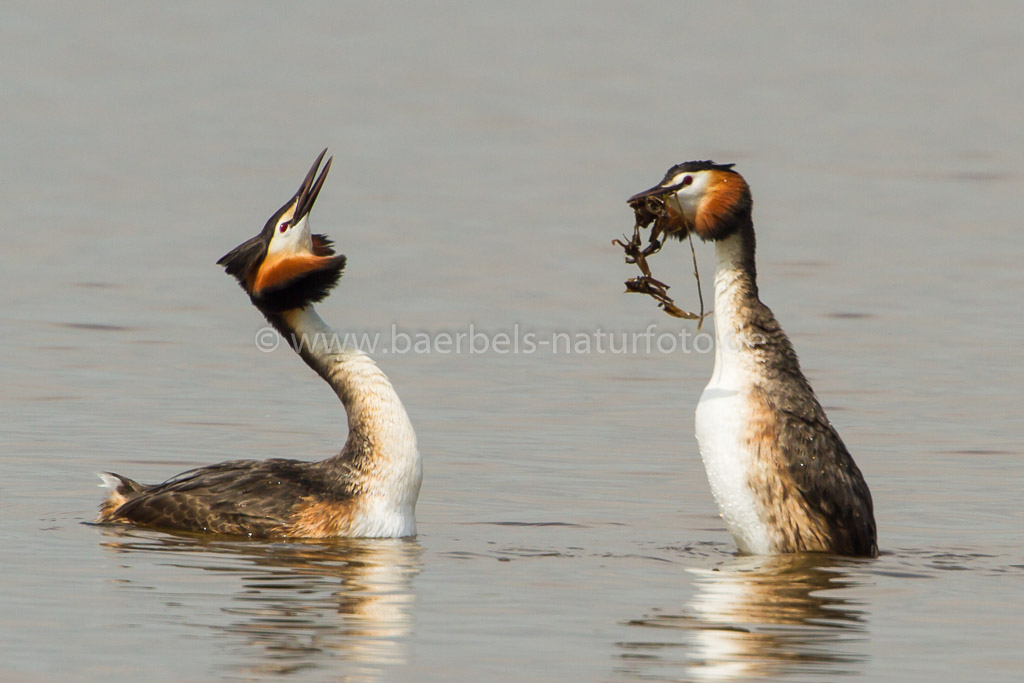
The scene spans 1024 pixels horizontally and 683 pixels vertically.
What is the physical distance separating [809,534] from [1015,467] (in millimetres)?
3789

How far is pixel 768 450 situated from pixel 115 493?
13.9 feet

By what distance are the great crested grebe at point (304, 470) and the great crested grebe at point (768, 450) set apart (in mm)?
1971

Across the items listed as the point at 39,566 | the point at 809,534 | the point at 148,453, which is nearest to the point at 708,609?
the point at 809,534

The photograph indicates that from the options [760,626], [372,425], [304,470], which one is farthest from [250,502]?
A: [760,626]

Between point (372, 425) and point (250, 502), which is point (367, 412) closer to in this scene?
point (372, 425)

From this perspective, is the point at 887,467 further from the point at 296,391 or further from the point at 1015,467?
the point at 296,391

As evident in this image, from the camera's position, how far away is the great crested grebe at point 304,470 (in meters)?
11.7

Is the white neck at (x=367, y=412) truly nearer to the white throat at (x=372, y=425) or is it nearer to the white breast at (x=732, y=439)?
the white throat at (x=372, y=425)

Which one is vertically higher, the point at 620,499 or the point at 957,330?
the point at 957,330

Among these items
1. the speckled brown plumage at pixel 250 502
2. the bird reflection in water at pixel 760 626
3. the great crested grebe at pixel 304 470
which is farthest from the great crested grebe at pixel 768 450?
the speckled brown plumage at pixel 250 502

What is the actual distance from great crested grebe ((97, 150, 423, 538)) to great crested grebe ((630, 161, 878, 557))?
197 centimetres

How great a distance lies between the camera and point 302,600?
983 cm

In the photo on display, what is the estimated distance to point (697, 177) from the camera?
38.3 feet

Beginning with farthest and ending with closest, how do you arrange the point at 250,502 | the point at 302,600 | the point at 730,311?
1. the point at 250,502
2. the point at 730,311
3. the point at 302,600
